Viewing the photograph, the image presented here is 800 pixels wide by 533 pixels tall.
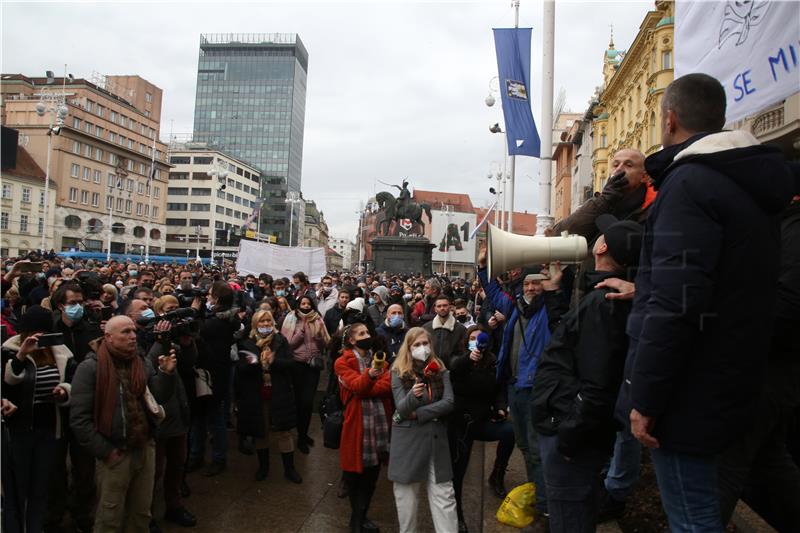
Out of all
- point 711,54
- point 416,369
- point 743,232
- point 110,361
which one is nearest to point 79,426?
point 110,361

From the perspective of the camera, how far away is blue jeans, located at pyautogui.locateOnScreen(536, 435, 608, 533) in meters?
2.99

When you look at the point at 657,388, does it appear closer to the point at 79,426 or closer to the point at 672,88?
the point at 672,88

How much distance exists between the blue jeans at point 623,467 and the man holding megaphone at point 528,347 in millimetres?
516

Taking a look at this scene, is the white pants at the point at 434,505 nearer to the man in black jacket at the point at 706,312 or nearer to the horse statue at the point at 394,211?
the man in black jacket at the point at 706,312

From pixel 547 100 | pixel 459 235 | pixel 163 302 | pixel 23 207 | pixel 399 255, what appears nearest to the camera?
pixel 163 302

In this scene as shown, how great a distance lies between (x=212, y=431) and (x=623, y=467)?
4398 millimetres

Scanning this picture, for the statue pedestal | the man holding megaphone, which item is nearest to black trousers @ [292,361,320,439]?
the man holding megaphone

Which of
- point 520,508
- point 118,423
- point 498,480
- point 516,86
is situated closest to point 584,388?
point 520,508

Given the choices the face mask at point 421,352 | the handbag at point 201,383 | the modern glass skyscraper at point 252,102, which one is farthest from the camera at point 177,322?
the modern glass skyscraper at point 252,102

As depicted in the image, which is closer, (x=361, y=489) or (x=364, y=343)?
(x=361, y=489)

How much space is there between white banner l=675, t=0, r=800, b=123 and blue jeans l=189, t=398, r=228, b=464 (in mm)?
5615

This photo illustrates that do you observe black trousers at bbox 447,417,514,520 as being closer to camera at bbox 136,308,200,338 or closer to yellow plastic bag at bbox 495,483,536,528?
yellow plastic bag at bbox 495,483,536,528

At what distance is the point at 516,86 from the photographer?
9.77 meters

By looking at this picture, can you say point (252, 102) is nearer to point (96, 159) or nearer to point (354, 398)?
point (96, 159)
